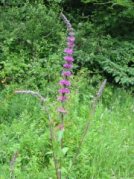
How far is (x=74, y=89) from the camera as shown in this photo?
17.5 ft

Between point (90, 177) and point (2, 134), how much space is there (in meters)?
1.03

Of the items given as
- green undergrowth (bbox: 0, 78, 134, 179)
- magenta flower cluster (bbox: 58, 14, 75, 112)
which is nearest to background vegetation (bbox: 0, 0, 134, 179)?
green undergrowth (bbox: 0, 78, 134, 179)

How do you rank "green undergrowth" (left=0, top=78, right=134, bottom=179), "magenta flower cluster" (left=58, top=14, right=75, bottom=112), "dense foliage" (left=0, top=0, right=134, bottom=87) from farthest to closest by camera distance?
"dense foliage" (left=0, top=0, right=134, bottom=87) < "green undergrowth" (left=0, top=78, right=134, bottom=179) < "magenta flower cluster" (left=58, top=14, right=75, bottom=112)

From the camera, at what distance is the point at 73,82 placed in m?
5.39

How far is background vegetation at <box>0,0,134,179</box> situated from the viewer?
3.96m

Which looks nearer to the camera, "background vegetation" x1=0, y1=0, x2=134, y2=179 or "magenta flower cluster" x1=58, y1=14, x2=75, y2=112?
"magenta flower cluster" x1=58, y1=14, x2=75, y2=112

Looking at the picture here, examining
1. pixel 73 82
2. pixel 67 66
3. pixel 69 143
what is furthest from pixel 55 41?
pixel 67 66

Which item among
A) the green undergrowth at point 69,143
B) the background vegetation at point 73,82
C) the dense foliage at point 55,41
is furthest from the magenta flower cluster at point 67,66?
the dense foliage at point 55,41

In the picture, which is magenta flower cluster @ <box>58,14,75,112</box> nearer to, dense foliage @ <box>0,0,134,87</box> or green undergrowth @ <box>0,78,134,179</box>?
green undergrowth @ <box>0,78,134,179</box>

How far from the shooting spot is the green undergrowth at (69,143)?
3.75 m

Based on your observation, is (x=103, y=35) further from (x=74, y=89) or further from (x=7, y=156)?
(x=7, y=156)

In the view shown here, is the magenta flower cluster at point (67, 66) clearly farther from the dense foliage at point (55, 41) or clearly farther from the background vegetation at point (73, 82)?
the dense foliage at point (55, 41)

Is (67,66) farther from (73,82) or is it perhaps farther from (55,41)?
(55,41)

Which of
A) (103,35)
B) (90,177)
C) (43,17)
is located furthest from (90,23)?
(90,177)
